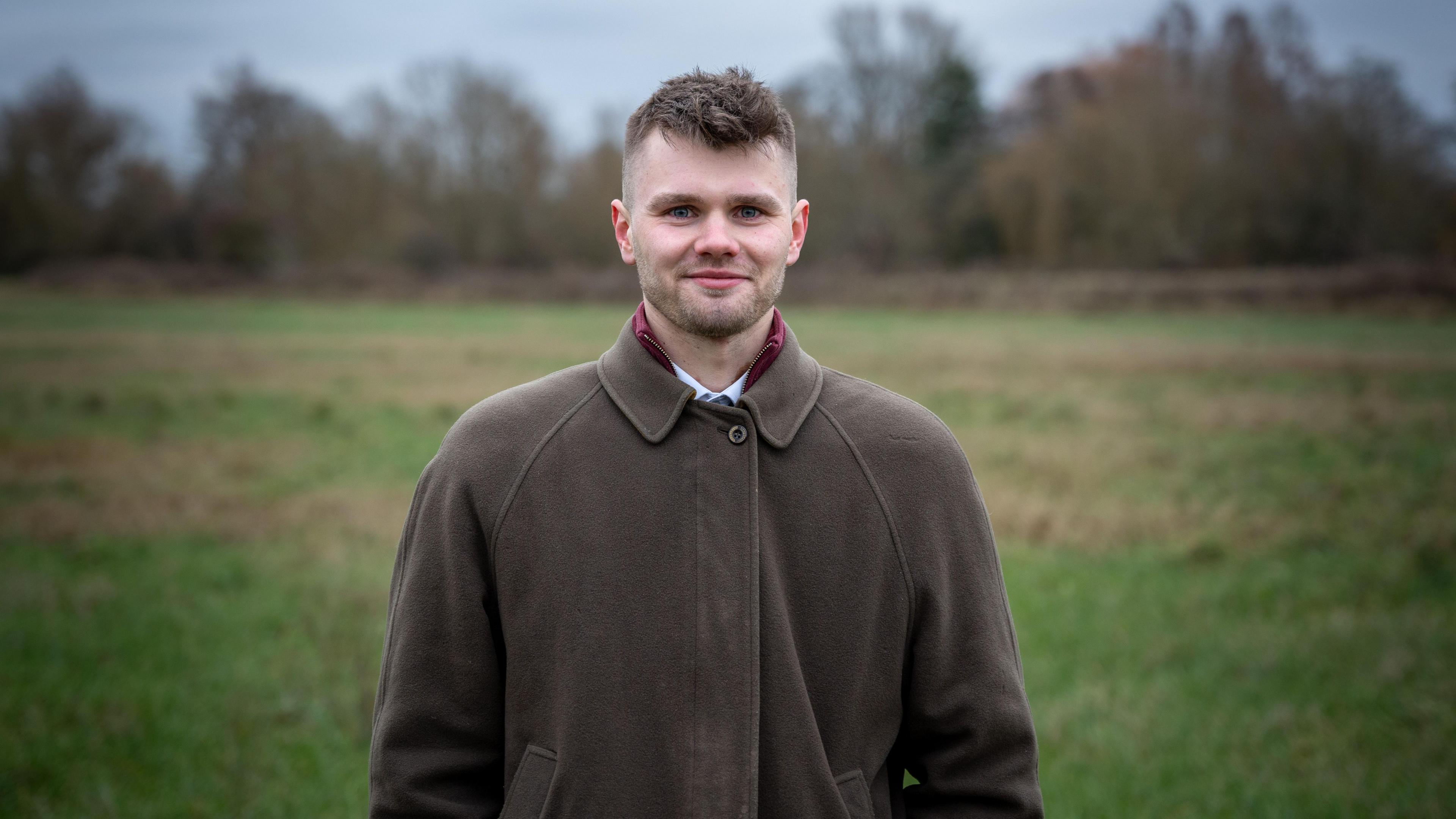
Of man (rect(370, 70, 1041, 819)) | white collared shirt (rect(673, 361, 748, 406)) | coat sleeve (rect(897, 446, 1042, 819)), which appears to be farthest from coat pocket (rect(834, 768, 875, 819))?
white collared shirt (rect(673, 361, 748, 406))

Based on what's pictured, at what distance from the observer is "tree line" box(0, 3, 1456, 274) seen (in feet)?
129

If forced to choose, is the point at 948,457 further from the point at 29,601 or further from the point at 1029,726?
the point at 29,601

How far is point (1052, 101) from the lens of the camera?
56.8m

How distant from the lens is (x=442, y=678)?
188cm

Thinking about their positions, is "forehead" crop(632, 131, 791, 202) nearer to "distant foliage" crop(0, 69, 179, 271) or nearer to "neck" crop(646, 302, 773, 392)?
"neck" crop(646, 302, 773, 392)

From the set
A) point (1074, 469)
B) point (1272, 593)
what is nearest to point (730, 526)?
point (1272, 593)

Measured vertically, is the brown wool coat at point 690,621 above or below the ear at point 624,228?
below

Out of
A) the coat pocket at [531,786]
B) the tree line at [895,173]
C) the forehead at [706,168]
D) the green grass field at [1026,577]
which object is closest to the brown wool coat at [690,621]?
the coat pocket at [531,786]

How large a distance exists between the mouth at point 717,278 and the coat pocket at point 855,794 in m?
0.98

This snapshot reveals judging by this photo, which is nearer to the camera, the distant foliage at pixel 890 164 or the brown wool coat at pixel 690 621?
the brown wool coat at pixel 690 621

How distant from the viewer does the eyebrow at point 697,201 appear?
6.23ft

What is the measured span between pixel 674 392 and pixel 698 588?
0.39 m

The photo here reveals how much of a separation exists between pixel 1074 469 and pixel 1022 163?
1506 inches

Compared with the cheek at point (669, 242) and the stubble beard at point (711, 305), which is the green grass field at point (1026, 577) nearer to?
the stubble beard at point (711, 305)
